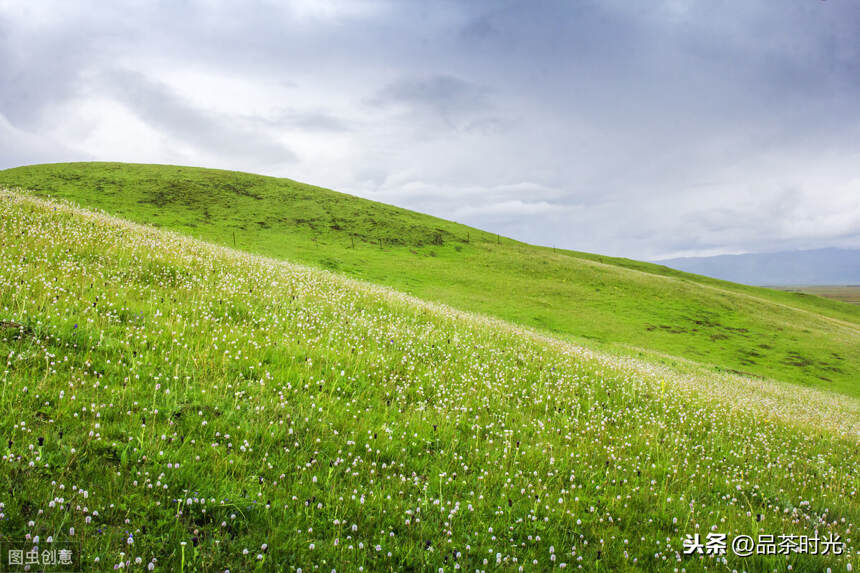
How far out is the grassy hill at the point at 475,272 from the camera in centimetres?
4350

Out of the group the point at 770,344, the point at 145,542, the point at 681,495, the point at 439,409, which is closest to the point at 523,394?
the point at 439,409

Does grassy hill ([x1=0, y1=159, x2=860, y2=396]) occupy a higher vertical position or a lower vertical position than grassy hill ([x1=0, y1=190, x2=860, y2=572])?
higher

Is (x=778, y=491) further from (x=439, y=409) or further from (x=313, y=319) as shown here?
(x=313, y=319)

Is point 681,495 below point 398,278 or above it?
below

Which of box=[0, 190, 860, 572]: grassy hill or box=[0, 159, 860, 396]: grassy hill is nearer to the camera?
box=[0, 190, 860, 572]: grassy hill

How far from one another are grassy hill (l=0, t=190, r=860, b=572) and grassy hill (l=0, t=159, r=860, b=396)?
26.8 metres

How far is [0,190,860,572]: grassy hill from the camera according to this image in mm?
3697

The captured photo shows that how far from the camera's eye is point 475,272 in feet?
212

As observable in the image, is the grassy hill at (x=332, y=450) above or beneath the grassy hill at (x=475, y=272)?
beneath

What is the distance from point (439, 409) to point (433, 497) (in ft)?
8.30

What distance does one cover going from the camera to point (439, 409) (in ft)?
24.1

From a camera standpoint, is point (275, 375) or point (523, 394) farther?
point (523, 394)

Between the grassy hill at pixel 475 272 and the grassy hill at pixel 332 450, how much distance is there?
2676 centimetres

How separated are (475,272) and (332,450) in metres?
60.1
